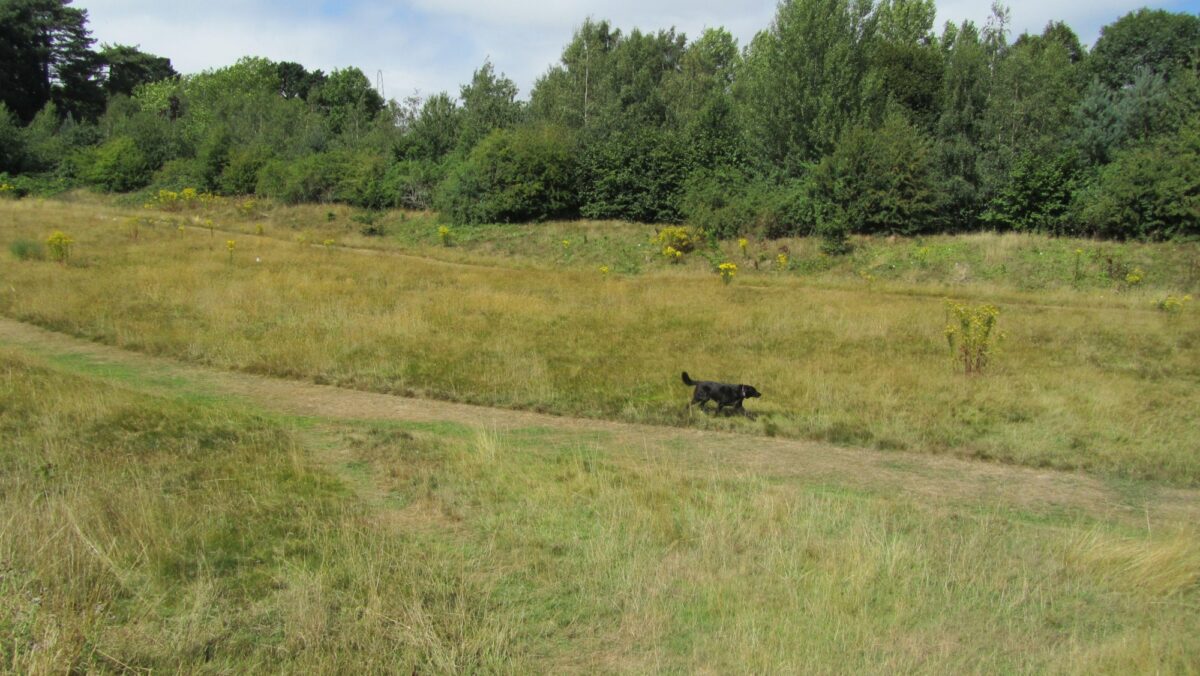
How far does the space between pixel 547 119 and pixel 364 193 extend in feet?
35.0

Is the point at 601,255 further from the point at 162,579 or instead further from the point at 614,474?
the point at 162,579

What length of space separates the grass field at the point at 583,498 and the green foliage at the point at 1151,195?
1089 centimetres

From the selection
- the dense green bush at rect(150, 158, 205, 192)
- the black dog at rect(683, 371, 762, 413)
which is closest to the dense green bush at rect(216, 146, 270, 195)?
the dense green bush at rect(150, 158, 205, 192)

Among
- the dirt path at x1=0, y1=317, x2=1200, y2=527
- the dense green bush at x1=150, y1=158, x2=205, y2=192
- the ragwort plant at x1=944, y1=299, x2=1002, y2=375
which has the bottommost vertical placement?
the dirt path at x1=0, y1=317, x2=1200, y2=527

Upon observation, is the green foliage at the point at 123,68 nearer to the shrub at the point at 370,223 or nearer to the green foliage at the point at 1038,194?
the shrub at the point at 370,223

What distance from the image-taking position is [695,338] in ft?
47.1

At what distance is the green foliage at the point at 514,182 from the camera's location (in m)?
33.9

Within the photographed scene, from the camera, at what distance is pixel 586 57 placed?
47.3m

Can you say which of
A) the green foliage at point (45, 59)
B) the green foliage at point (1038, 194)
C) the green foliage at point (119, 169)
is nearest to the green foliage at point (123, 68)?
the green foliage at point (45, 59)

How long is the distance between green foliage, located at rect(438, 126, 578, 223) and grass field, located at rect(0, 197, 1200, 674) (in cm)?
1908

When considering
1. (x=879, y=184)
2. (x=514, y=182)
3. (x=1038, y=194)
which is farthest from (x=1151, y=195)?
(x=514, y=182)

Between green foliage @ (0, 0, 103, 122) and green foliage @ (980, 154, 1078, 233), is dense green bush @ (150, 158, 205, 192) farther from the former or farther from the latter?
green foliage @ (980, 154, 1078, 233)

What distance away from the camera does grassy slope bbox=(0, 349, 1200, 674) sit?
393cm

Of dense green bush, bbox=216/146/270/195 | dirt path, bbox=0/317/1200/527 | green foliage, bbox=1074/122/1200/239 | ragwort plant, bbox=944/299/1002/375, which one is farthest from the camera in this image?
dense green bush, bbox=216/146/270/195
